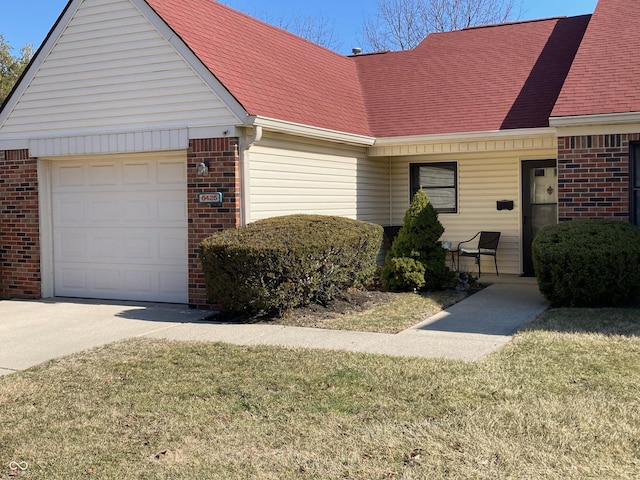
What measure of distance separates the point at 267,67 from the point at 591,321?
696 cm

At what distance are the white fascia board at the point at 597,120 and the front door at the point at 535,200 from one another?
3312 mm

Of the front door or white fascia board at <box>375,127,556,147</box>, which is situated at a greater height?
white fascia board at <box>375,127,556,147</box>

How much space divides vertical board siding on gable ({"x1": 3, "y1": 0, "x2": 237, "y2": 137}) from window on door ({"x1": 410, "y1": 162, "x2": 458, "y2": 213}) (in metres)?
6.00

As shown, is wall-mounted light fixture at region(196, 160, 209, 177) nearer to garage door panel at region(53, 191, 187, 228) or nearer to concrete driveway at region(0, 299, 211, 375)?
garage door panel at region(53, 191, 187, 228)

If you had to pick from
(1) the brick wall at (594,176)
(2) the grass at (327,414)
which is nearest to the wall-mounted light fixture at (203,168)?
(2) the grass at (327,414)

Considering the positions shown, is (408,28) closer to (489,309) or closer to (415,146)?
(415,146)

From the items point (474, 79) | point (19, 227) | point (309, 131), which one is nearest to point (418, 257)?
point (309, 131)

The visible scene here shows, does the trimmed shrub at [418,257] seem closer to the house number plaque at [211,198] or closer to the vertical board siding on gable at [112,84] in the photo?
the house number plaque at [211,198]

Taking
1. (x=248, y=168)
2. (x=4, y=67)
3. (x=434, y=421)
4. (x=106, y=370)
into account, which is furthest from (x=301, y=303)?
(x=4, y=67)

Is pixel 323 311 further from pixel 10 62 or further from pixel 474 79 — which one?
pixel 10 62

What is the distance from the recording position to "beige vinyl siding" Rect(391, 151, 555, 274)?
13844 mm

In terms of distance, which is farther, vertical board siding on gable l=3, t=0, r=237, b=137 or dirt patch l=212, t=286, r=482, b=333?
vertical board siding on gable l=3, t=0, r=237, b=137

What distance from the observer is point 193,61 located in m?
10.2

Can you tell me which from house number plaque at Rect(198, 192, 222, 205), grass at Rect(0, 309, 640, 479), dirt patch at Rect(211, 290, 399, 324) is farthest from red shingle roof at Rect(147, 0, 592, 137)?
grass at Rect(0, 309, 640, 479)
